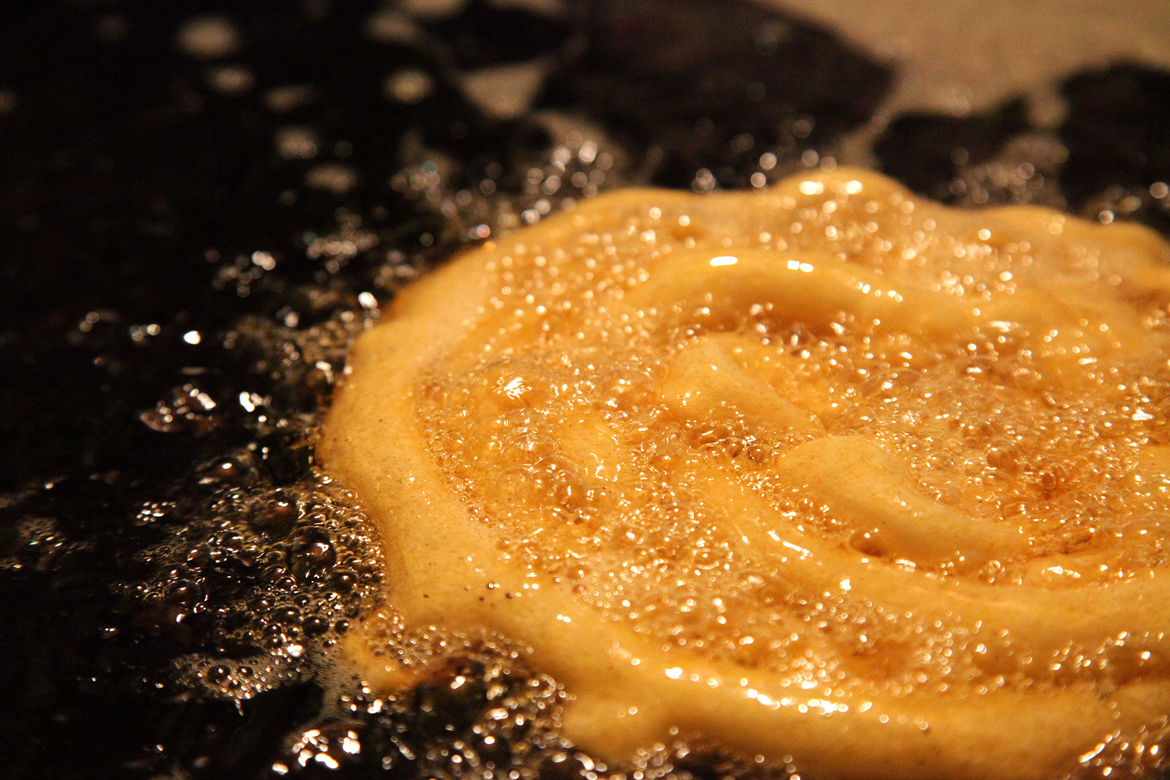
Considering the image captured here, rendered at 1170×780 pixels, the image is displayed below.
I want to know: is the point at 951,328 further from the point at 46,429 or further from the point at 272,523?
the point at 46,429

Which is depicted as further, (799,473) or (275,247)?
(275,247)

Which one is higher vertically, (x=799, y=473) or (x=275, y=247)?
(x=275, y=247)

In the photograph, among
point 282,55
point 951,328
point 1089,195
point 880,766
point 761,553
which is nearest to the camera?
point 880,766

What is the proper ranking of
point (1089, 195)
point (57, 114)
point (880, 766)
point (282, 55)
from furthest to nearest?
point (282, 55)
point (57, 114)
point (1089, 195)
point (880, 766)

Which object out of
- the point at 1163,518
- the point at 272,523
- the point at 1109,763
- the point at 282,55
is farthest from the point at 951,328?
the point at 282,55
